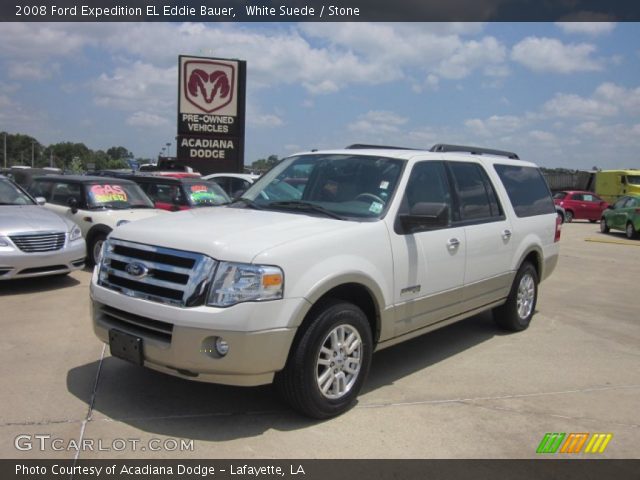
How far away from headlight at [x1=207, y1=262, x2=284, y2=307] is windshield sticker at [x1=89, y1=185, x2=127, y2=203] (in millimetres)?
7093

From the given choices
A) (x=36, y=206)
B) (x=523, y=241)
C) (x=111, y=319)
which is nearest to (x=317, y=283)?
(x=111, y=319)

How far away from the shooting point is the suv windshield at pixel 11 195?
28.6 feet

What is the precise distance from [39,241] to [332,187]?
4.78 metres

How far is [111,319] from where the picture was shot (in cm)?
408

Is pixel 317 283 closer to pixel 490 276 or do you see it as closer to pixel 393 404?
pixel 393 404

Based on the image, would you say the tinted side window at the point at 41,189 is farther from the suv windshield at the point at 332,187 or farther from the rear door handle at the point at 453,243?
the rear door handle at the point at 453,243

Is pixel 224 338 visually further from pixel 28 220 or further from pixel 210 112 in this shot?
pixel 210 112

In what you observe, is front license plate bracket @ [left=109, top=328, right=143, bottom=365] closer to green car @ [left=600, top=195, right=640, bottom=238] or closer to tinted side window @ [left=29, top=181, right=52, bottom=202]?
tinted side window @ [left=29, top=181, right=52, bottom=202]

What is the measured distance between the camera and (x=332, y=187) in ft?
15.9

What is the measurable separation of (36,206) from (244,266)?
654 centimetres

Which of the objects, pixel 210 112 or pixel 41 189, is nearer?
pixel 41 189

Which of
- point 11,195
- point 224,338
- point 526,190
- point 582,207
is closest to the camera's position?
point 224,338

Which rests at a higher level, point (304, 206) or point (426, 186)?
point (426, 186)

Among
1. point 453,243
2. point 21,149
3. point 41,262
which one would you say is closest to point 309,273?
point 453,243
